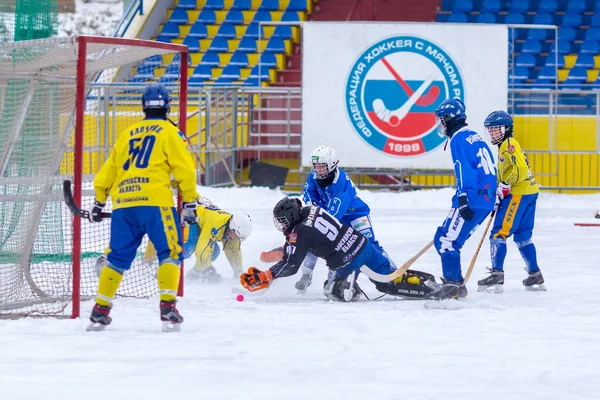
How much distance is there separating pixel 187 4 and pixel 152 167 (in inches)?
571

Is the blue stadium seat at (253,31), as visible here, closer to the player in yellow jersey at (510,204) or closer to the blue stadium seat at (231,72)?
the blue stadium seat at (231,72)

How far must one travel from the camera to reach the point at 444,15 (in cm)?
1942

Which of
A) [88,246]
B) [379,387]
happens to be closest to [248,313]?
[379,387]

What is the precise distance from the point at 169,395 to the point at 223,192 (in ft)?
34.7

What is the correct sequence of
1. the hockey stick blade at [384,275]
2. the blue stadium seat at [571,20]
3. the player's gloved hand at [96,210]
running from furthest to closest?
the blue stadium seat at [571,20]
the hockey stick blade at [384,275]
the player's gloved hand at [96,210]

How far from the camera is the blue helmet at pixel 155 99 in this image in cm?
602

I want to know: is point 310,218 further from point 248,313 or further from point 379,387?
point 379,387

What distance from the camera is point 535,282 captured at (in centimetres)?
784

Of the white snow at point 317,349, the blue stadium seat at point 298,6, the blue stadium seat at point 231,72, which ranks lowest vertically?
the white snow at point 317,349

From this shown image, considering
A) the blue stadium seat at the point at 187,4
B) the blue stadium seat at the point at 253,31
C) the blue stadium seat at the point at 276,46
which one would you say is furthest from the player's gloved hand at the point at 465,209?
the blue stadium seat at the point at 187,4

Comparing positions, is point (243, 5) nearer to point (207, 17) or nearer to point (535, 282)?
point (207, 17)

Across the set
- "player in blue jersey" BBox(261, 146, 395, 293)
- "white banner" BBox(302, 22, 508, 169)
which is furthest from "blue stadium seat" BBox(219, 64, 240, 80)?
"player in blue jersey" BBox(261, 146, 395, 293)

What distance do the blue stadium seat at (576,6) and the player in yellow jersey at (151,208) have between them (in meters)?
15.0

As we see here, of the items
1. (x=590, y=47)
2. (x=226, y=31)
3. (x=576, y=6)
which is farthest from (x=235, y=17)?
(x=590, y=47)
